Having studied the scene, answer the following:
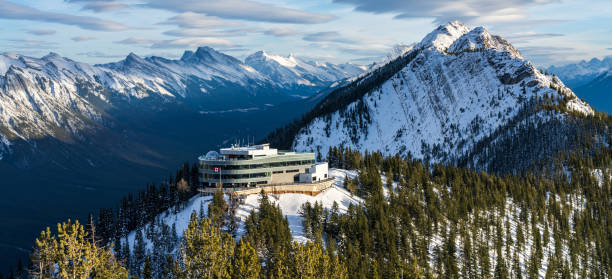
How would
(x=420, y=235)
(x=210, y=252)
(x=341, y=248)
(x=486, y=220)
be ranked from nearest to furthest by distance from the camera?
1. (x=210, y=252)
2. (x=341, y=248)
3. (x=420, y=235)
4. (x=486, y=220)

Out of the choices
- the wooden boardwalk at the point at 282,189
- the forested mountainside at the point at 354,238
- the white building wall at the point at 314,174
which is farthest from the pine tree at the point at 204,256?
the white building wall at the point at 314,174

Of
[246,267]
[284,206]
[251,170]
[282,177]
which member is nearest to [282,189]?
[282,177]

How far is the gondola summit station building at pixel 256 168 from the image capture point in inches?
6506

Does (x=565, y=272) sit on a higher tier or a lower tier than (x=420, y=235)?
lower

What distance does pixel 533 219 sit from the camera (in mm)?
199125

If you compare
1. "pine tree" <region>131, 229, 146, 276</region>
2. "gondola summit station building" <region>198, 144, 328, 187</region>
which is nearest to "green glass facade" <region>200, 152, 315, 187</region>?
"gondola summit station building" <region>198, 144, 328, 187</region>

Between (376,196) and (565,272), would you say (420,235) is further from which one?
(565,272)

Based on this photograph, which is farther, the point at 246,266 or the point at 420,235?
the point at 420,235

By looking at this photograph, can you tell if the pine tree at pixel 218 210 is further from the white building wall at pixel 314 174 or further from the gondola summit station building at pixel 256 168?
the white building wall at pixel 314 174

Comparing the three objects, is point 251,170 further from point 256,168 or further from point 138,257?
point 138,257

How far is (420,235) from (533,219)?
60.9 meters

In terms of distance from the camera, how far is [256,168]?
168125 millimetres

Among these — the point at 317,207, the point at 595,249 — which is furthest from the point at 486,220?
the point at 317,207

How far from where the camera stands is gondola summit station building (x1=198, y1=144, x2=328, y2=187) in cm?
16525
